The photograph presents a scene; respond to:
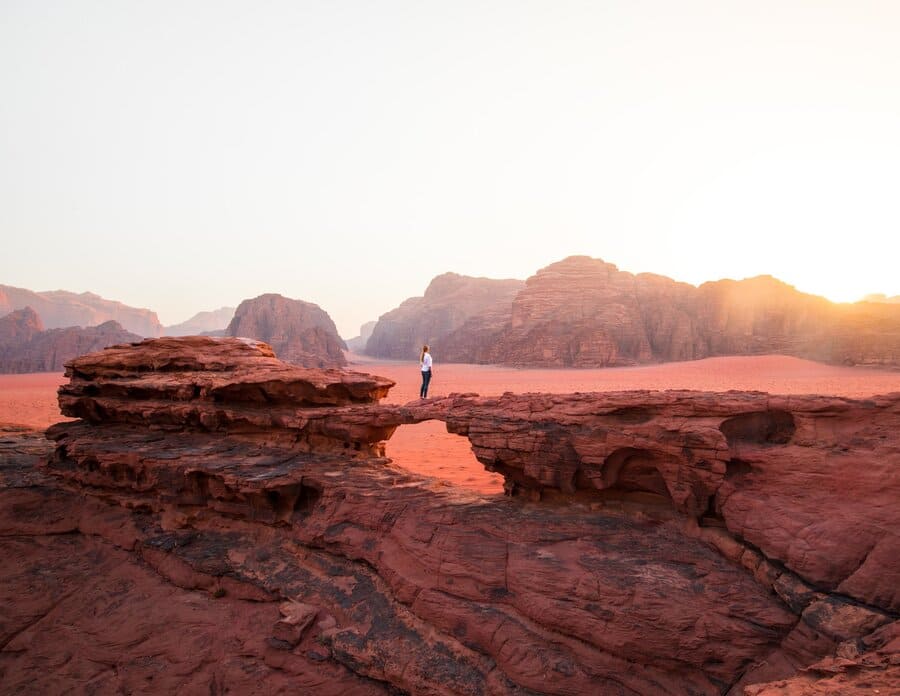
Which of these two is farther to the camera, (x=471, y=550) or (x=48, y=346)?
(x=48, y=346)

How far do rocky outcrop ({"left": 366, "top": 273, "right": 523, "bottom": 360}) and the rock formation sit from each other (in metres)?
53.2

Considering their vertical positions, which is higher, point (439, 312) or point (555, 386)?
point (439, 312)

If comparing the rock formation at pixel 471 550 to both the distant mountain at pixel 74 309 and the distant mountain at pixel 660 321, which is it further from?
the distant mountain at pixel 74 309

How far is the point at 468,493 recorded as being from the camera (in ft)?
18.6

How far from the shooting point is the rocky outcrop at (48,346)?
154ft

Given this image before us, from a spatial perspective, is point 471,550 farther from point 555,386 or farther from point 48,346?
point 48,346

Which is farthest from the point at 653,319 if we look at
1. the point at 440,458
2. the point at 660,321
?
the point at 440,458

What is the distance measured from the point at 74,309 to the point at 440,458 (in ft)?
458

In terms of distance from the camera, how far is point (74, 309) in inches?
4498

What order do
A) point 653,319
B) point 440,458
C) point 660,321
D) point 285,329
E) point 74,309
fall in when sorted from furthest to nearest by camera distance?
1. point 74,309
2. point 285,329
3. point 653,319
4. point 660,321
5. point 440,458

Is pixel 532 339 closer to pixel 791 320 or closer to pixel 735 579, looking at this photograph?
pixel 791 320

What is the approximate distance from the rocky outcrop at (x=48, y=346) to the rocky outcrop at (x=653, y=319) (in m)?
41.9

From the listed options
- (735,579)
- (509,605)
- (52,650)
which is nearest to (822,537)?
(735,579)

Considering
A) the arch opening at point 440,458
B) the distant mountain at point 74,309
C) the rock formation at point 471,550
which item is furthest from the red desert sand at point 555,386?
the distant mountain at point 74,309
